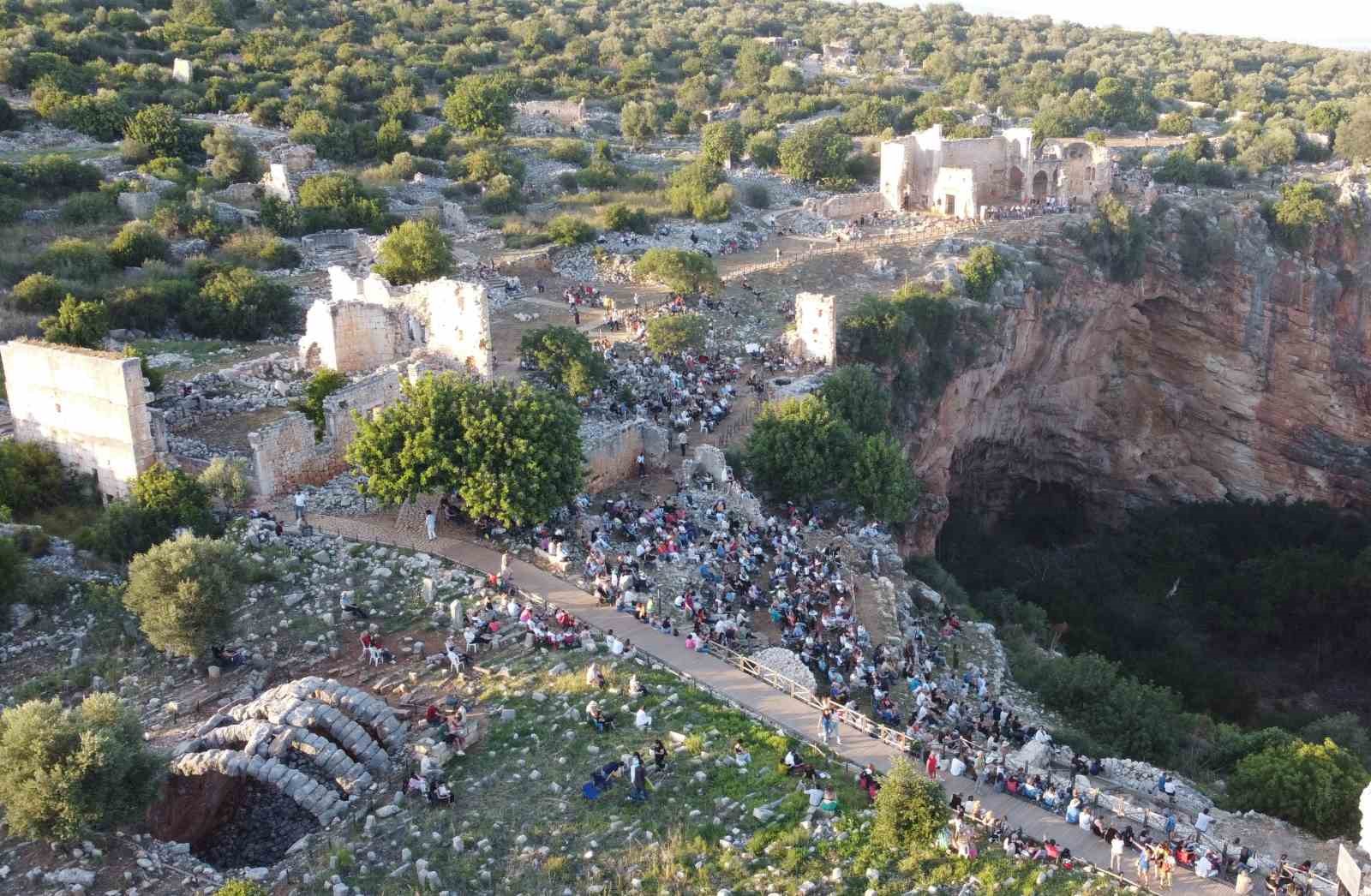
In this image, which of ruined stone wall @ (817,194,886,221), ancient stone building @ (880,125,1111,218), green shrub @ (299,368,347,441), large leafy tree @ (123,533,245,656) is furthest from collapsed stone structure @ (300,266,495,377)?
ancient stone building @ (880,125,1111,218)

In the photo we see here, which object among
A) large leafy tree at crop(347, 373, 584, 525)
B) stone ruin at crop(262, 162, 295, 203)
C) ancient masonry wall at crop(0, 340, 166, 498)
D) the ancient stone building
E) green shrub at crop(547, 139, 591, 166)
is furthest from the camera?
green shrub at crop(547, 139, 591, 166)

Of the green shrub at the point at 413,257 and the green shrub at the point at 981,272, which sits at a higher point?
the green shrub at the point at 413,257

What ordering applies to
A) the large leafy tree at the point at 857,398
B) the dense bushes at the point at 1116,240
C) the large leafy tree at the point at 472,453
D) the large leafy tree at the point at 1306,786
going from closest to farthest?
the large leafy tree at the point at 1306,786, the large leafy tree at the point at 472,453, the large leafy tree at the point at 857,398, the dense bushes at the point at 1116,240

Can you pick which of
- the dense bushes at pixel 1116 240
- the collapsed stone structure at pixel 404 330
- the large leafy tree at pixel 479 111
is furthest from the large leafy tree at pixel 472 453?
the large leafy tree at pixel 479 111

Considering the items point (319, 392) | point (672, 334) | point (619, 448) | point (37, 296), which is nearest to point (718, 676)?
point (619, 448)

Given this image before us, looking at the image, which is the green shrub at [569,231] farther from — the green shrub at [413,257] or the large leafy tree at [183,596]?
the large leafy tree at [183,596]

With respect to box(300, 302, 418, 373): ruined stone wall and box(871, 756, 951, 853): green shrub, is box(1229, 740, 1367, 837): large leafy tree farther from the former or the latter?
box(300, 302, 418, 373): ruined stone wall
